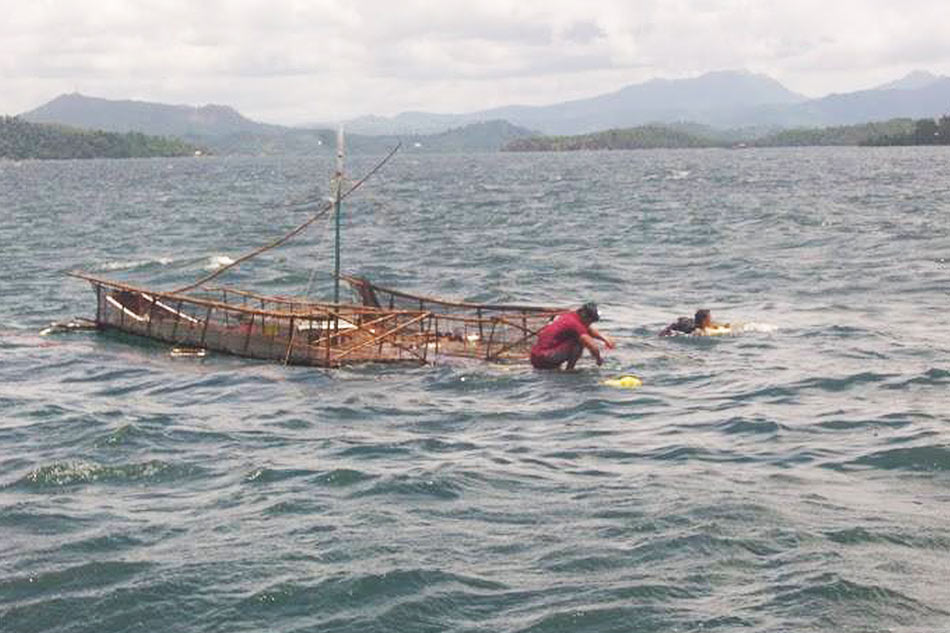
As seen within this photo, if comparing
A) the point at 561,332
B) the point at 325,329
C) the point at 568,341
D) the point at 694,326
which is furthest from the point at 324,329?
the point at 694,326


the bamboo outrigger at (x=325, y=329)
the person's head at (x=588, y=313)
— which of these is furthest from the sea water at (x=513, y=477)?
the person's head at (x=588, y=313)

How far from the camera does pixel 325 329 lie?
30.0 metres

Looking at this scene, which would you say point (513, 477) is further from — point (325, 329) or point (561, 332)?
point (325, 329)

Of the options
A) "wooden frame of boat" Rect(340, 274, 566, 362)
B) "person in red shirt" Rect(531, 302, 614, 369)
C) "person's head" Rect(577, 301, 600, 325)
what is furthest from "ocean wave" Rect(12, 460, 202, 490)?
"wooden frame of boat" Rect(340, 274, 566, 362)

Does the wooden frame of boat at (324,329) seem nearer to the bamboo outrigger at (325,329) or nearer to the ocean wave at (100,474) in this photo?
the bamboo outrigger at (325,329)

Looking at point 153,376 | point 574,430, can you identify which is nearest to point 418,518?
point 574,430

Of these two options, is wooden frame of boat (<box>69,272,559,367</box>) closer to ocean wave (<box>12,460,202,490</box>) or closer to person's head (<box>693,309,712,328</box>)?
person's head (<box>693,309,712,328</box>)

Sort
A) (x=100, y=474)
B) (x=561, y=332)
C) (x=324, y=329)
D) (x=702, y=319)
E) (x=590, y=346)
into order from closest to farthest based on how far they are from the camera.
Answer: (x=100, y=474) < (x=590, y=346) < (x=561, y=332) < (x=324, y=329) < (x=702, y=319)

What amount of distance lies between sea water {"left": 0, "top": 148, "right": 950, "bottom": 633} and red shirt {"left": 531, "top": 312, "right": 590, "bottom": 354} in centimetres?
67

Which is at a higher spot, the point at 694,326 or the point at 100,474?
the point at 694,326

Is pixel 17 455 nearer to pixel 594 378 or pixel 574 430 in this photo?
pixel 574 430

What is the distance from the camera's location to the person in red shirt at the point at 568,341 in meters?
26.9

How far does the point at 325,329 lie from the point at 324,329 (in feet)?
0.09

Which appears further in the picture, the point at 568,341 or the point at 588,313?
the point at 568,341
